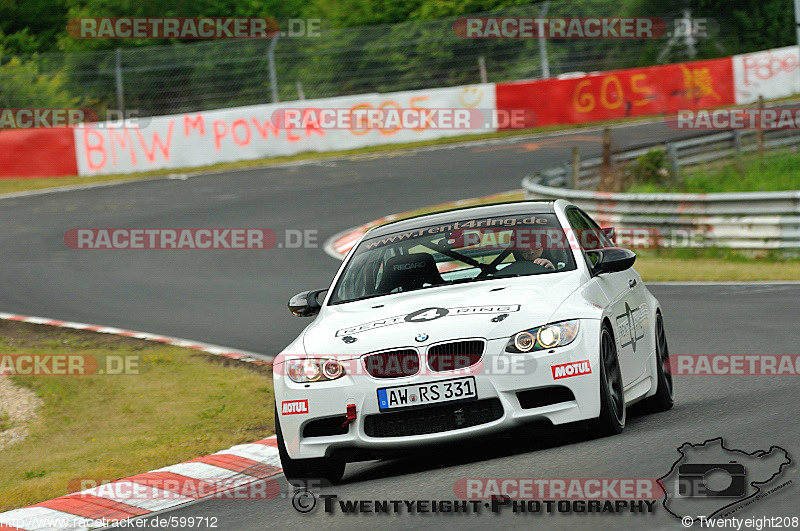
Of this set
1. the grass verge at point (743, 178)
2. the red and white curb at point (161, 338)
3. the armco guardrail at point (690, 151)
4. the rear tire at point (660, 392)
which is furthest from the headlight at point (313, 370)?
the armco guardrail at point (690, 151)

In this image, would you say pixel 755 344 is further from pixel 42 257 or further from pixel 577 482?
pixel 42 257

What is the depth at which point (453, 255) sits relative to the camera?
8.29 meters

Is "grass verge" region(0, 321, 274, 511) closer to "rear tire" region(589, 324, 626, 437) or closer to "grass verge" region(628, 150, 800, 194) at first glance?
"rear tire" region(589, 324, 626, 437)

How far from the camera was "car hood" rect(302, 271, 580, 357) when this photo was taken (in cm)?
693

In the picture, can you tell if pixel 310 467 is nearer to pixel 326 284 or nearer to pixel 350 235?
pixel 326 284

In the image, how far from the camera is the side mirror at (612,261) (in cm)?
781

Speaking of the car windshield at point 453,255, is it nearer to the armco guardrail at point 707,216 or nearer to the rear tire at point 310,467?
the rear tire at point 310,467

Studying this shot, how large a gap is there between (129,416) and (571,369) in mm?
4960

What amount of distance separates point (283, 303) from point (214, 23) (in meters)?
→ 33.6

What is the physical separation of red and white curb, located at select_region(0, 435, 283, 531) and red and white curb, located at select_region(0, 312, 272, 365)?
381 cm

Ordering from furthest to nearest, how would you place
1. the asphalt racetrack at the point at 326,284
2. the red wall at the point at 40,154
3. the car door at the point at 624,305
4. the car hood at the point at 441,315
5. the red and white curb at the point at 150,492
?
the red wall at the point at 40,154 → the car door at the point at 624,305 → the red and white curb at the point at 150,492 → the car hood at the point at 441,315 → the asphalt racetrack at the point at 326,284

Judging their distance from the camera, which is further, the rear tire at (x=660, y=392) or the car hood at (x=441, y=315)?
the rear tire at (x=660, y=392)

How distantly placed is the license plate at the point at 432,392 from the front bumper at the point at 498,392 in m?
0.03

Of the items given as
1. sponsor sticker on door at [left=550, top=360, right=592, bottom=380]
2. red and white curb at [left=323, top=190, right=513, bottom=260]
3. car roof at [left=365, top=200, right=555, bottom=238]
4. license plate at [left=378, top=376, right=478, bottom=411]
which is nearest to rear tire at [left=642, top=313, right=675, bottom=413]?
car roof at [left=365, top=200, right=555, bottom=238]
